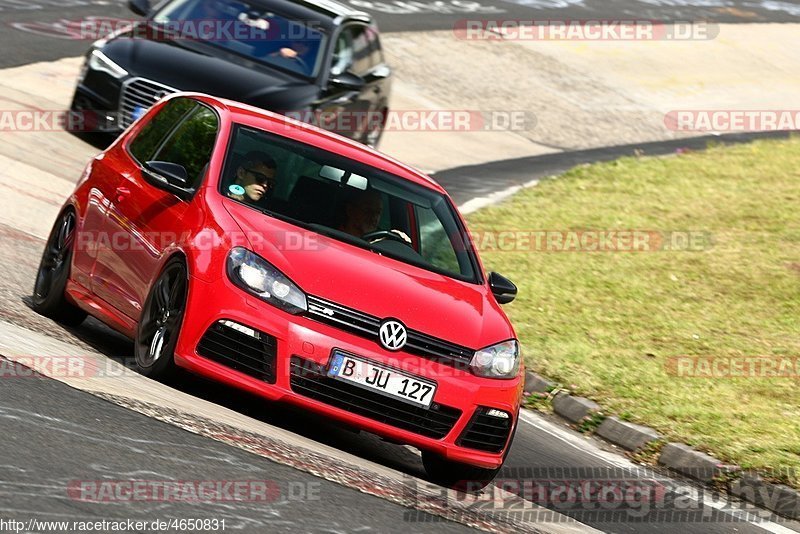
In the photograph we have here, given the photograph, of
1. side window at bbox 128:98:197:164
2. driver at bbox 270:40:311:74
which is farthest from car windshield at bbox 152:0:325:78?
side window at bbox 128:98:197:164

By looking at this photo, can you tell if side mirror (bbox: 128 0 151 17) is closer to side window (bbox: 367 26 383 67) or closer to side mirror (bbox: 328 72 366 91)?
side mirror (bbox: 328 72 366 91)

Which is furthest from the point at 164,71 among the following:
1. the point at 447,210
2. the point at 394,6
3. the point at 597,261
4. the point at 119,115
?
the point at 394,6

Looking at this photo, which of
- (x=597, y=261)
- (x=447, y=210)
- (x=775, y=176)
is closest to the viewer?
(x=447, y=210)

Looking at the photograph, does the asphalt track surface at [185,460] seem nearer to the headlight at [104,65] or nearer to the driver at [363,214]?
the driver at [363,214]

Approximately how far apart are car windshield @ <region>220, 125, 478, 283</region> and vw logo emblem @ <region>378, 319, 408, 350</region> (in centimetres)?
91

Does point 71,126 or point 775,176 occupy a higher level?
point 71,126

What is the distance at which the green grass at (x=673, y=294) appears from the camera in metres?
10.5

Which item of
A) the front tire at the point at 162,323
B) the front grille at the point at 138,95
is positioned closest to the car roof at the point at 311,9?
the front grille at the point at 138,95

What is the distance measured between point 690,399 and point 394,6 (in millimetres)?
21370

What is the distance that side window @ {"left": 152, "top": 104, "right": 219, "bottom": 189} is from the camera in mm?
8316

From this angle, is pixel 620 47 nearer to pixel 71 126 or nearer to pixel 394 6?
pixel 394 6

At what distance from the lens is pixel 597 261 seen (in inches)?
608

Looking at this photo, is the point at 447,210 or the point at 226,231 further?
the point at 447,210

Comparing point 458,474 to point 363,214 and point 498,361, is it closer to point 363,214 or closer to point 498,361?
point 498,361
